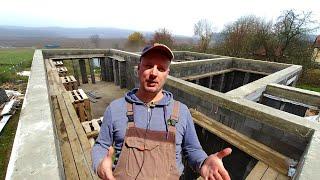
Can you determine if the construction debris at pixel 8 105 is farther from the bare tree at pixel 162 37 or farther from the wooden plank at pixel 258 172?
the bare tree at pixel 162 37

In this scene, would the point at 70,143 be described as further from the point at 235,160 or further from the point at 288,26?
the point at 288,26

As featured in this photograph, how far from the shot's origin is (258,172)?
3.54 meters

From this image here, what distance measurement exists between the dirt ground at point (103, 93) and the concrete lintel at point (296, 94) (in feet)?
30.0

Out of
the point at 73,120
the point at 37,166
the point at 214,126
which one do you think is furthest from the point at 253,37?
the point at 37,166

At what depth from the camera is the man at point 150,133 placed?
1816 millimetres

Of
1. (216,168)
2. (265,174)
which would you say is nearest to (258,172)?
(265,174)

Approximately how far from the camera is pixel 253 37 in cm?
2477

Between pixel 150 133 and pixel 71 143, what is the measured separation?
269 cm

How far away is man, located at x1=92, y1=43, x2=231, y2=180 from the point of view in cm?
182

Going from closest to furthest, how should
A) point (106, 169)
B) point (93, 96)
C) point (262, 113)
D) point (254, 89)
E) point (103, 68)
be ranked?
point (106, 169) → point (262, 113) → point (254, 89) → point (93, 96) → point (103, 68)

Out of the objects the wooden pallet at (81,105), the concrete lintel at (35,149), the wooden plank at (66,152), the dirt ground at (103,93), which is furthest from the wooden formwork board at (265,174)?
the dirt ground at (103,93)

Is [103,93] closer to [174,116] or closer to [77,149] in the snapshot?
[77,149]

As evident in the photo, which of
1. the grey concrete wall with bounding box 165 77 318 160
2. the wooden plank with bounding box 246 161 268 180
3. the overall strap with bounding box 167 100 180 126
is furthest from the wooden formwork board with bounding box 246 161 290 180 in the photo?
the overall strap with bounding box 167 100 180 126

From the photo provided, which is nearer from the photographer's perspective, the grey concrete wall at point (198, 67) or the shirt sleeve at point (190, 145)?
the shirt sleeve at point (190, 145)
